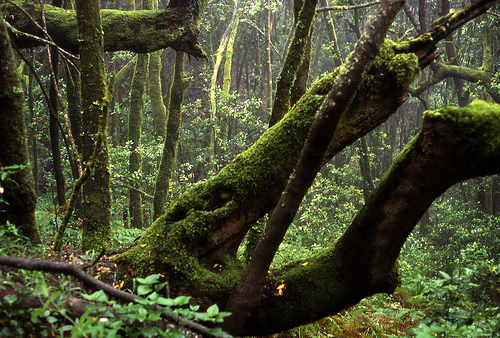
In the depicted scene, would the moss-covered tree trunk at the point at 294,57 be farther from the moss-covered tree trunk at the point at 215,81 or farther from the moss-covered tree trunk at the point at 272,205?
the moss-covered tree trunk at the point at 215,81

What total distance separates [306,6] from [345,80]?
8.80 ft

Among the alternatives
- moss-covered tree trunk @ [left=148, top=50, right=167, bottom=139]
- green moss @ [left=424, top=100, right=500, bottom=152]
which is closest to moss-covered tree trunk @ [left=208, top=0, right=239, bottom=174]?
moss-covered tree trunk @ [left=148, top=50, right=167, bottom=139]

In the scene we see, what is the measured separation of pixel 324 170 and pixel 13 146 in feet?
51.0

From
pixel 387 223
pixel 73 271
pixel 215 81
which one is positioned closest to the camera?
pixel 73 271

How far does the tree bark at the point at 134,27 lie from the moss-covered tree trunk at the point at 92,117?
1.56 m

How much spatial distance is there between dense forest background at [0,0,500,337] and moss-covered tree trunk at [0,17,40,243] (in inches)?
7.9

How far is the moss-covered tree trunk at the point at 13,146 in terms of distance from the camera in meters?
3.25

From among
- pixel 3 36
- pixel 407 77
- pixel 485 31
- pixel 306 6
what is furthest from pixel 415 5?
pixel 3 36

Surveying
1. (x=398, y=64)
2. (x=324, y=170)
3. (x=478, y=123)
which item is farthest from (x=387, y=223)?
(x=324, y=170)

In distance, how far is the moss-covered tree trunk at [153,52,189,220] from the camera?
7801 millimetres

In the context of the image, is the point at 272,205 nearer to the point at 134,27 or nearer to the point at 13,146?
the point at 13,146

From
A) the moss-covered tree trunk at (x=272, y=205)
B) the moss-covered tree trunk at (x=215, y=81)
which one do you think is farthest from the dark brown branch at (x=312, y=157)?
the moss-covered tree trunk at (x=215, y=81)

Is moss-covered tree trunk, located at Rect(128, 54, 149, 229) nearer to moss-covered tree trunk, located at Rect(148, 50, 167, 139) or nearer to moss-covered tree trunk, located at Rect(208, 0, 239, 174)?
moss-covered tree trunk, located at Rect(148, 50, 167, 139)

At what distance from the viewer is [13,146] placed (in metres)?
3.36
